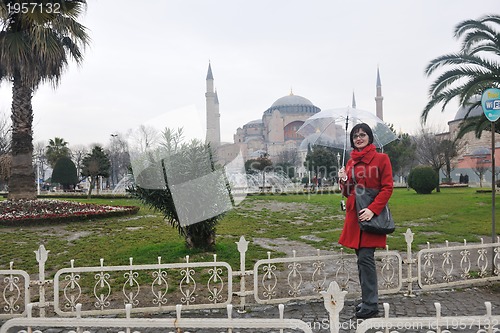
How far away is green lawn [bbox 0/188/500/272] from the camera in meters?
7.07

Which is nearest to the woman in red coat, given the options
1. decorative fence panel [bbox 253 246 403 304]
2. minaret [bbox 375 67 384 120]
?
decorative fence panel [bbox 253 246 403 304]

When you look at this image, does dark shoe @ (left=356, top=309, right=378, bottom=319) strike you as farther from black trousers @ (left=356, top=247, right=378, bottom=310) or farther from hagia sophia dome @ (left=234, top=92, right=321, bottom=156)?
hagia sophia dome @ (left=234, top=92, right=321, bottom=156)

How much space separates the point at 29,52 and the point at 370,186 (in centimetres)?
1299

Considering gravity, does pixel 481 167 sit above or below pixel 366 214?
above

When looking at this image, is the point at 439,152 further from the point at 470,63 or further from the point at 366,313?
the point at 366,313

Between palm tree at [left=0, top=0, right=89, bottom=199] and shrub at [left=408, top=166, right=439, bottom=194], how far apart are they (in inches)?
802

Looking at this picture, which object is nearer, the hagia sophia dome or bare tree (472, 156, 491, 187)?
bare tree (472, 156, 491, 187)

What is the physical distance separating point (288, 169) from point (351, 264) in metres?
49.4

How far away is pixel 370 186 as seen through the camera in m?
3.89

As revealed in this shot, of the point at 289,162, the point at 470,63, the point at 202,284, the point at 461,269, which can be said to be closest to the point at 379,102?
the point at 289,162

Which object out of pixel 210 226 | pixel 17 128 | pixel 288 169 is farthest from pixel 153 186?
pixel 288 169

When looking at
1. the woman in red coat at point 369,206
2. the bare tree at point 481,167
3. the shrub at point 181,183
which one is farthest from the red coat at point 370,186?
the bare tree at point 481,167

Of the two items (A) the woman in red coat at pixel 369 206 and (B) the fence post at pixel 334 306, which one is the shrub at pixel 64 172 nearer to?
(A) the woman in red coat at pixel 369 206

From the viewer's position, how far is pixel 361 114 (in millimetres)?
Answer: 6441
